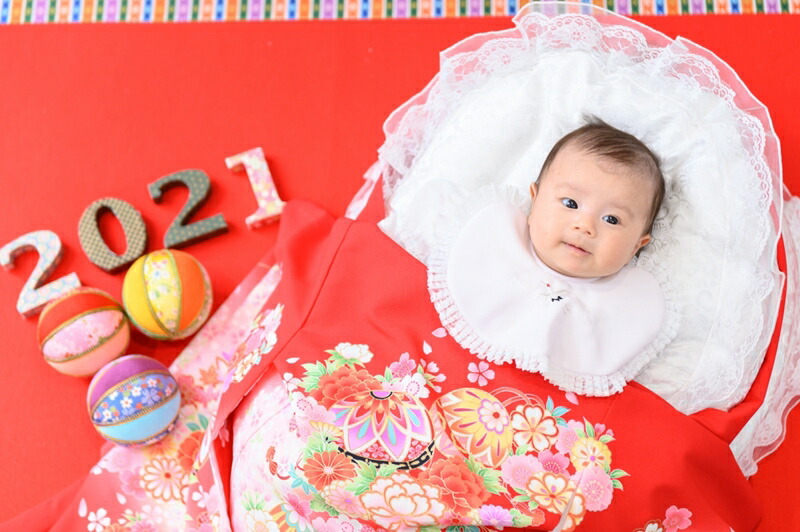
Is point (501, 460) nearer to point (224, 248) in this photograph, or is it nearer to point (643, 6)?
point (224, 248)

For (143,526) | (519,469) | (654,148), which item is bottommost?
(143,526)

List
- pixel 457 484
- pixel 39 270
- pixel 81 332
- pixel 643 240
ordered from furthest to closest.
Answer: pixel 39 270 < pixel 81 332 < pixel 643 240 < pixel 457 484

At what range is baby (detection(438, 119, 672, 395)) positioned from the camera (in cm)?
128

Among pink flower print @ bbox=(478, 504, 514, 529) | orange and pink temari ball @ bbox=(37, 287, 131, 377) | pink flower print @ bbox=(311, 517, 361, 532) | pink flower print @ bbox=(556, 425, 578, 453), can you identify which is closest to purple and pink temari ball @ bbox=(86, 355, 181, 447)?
orange and pink temari ball @ bbox=(37, 287, 131, 377)

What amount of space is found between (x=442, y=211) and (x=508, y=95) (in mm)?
272

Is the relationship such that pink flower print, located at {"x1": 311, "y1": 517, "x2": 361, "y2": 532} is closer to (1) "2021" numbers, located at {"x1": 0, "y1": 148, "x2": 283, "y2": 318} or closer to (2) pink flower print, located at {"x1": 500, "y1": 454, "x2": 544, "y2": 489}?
(2) pink flower print, located at {"x1": 500, "y1": 454, "x2": 544, "y2": 489}

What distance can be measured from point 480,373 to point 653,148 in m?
0.53

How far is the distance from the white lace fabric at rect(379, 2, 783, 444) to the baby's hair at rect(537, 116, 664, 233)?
0.08 meters

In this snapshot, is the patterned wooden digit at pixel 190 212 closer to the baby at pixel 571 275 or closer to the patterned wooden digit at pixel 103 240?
the patterned wooden digit at pixel 103 240

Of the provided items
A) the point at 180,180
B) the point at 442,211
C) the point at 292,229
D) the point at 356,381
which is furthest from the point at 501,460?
the point at 180,180

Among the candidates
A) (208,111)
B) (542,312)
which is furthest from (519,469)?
(208,111)

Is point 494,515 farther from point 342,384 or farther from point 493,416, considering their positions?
point 342,384

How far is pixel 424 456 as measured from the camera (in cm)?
127

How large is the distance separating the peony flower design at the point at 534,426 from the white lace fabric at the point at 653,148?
21 centimetres
